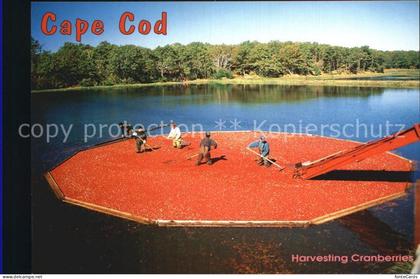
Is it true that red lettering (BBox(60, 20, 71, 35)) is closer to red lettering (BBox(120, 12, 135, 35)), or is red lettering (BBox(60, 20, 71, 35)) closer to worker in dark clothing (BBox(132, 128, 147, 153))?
red lettering (BBox(120, 12, 135, 35))

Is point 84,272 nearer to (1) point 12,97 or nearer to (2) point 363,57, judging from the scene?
(1) point 12,97

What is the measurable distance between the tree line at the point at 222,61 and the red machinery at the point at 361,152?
31.8 meters

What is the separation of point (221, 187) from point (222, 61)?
5569 cm

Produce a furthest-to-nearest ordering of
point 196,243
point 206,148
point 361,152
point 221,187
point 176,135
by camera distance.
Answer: point 176,135
point 206,148
point 221,187
point 361,152
point 196,243

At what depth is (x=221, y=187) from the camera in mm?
14078

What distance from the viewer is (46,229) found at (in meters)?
11.3

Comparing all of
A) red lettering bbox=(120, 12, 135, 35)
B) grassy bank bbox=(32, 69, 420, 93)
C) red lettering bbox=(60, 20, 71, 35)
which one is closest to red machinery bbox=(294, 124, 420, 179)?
red lettering bbox=(120, 12, 135, 35)

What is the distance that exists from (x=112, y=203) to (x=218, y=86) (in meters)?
55.1

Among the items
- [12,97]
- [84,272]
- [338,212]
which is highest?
[12,97]

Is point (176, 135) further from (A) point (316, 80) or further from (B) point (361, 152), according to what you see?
(A) point (316, 80)

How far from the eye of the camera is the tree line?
47.6m

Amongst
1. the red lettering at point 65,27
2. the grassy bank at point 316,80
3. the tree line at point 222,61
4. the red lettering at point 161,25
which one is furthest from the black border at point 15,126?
the grassy bank at point 316,80

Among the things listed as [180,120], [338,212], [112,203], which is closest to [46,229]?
[112,203]

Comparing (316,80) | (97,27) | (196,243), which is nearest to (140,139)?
(97,27)
